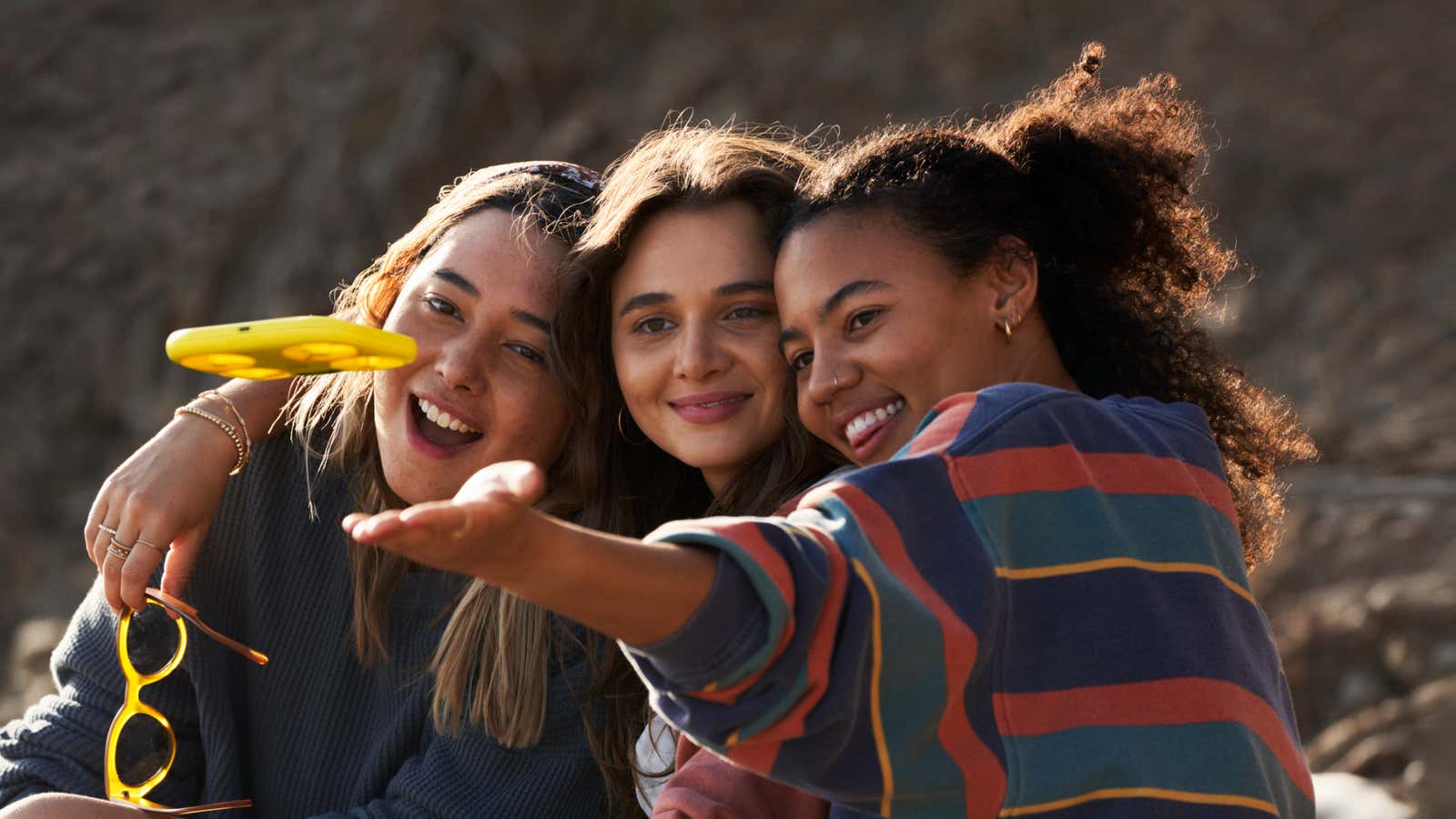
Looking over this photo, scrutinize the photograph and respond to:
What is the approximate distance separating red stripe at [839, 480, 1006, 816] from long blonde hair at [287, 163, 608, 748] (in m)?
0.85

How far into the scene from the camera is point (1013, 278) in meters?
1.77

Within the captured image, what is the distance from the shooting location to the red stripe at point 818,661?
3.68 feet

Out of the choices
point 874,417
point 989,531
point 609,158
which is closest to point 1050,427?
point 989,531

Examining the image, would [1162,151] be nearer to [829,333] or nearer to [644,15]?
[829,333]

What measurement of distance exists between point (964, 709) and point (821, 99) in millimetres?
4453

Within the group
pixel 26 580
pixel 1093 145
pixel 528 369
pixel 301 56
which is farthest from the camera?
pixel 301 56

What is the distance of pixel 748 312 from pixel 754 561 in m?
0.96

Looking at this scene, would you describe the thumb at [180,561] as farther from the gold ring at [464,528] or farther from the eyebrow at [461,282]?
the gold ring at [464,528]

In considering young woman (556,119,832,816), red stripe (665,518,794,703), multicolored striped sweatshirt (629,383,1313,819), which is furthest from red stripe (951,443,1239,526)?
young woman (556,119,832,816)

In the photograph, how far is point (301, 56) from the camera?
6.09m

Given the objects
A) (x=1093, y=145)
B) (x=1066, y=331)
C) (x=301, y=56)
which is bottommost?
(x=1066, y=331)

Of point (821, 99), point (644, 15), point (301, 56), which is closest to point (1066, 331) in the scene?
point (821, 99)

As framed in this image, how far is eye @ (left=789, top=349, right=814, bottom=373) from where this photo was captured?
72.2 inches

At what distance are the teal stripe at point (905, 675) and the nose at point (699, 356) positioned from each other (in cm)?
76
